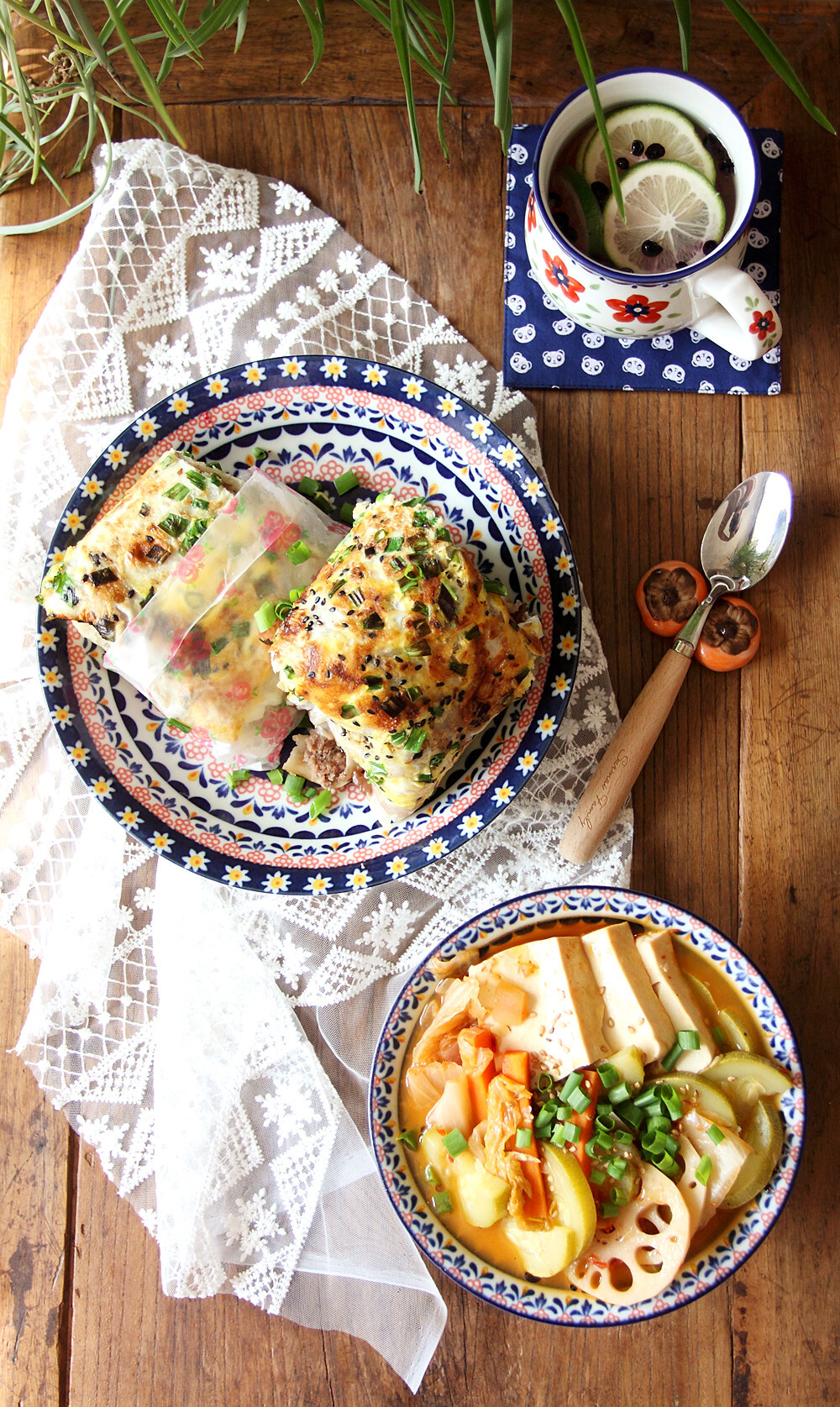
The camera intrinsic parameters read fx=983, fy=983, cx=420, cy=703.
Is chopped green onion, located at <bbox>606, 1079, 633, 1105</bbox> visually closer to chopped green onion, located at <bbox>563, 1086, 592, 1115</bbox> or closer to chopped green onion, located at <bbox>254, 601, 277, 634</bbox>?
chopped green onion, located at <bbox>563, 1086, 592, 1115</bbox>

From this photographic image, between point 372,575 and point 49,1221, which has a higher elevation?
point 372,575

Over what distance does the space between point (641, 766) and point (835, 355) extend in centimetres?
121

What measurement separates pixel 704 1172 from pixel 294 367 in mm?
2107

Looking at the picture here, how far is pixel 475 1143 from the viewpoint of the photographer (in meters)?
2.31

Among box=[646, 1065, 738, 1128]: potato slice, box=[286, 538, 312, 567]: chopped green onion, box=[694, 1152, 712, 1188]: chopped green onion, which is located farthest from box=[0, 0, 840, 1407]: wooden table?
box=[286, 538, 312, 567]: chopped green onion

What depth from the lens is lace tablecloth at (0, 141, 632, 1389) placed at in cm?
251

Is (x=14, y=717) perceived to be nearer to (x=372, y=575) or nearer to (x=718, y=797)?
(x=372, y=575)

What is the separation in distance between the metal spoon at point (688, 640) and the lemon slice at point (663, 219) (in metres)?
0.58

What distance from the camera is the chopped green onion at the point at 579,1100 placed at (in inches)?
88.4

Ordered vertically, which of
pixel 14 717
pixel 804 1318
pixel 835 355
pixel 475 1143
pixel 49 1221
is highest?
pixel 835 355

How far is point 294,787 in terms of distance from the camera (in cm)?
244

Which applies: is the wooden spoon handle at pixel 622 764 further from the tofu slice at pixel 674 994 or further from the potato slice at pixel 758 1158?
the potato slice at pixel 758 1158

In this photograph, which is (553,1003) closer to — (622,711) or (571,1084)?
(571,1084)

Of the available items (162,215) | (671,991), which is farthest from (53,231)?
(671,991)
